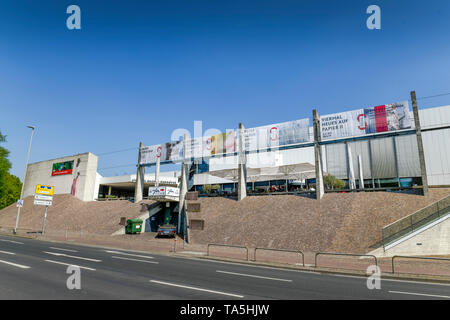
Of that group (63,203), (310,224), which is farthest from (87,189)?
(310,224)

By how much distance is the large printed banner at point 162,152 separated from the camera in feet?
134

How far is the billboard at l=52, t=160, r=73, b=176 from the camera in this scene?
2193 inches

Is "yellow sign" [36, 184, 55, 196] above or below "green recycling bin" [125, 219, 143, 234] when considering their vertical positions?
above

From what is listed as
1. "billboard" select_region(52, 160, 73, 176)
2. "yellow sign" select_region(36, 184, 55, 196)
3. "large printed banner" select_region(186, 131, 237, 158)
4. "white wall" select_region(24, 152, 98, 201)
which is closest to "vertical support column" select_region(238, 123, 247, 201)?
"large printed banner" select_region(186, 131, 237, 158)

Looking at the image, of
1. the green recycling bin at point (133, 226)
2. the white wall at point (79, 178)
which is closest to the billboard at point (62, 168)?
the white wall at point (79, 178)

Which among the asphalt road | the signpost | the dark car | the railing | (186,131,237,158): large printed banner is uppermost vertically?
(186,131,237,158): large printed banner

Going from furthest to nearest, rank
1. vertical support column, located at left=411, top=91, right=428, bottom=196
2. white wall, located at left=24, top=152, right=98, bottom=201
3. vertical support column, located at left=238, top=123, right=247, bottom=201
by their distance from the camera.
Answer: white wall, located at left=24, top=152, right=98, bottom=201 → vertical support column, located at left=238, top=123, right=247, bottom=201 → vertical support column, located at left=411, top=91, right=428, bottom=196

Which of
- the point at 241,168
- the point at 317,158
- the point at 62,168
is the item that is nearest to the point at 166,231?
the point at 241,168

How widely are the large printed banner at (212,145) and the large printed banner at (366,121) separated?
11.7 m

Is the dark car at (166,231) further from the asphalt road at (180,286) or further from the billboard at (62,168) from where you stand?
the billboard at (62,168)

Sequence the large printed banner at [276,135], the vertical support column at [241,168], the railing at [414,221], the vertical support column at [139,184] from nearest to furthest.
→ the railing at [414,221] → the large printed banner at [276,135] → the vertical support column at [241,168] → the vertical support column at [139,184]

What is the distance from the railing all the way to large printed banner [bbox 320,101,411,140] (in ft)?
32.4

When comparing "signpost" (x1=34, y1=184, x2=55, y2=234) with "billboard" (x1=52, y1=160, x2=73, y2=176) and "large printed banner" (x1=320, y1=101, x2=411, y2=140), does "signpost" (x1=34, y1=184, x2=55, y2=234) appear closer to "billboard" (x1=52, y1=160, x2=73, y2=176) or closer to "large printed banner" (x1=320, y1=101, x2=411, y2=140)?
"billboard" (x1=52, y1=160, x2=73, y2=176)

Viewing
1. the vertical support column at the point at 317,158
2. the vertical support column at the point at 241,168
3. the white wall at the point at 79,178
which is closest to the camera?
the vertical support column at the point at 317,158
